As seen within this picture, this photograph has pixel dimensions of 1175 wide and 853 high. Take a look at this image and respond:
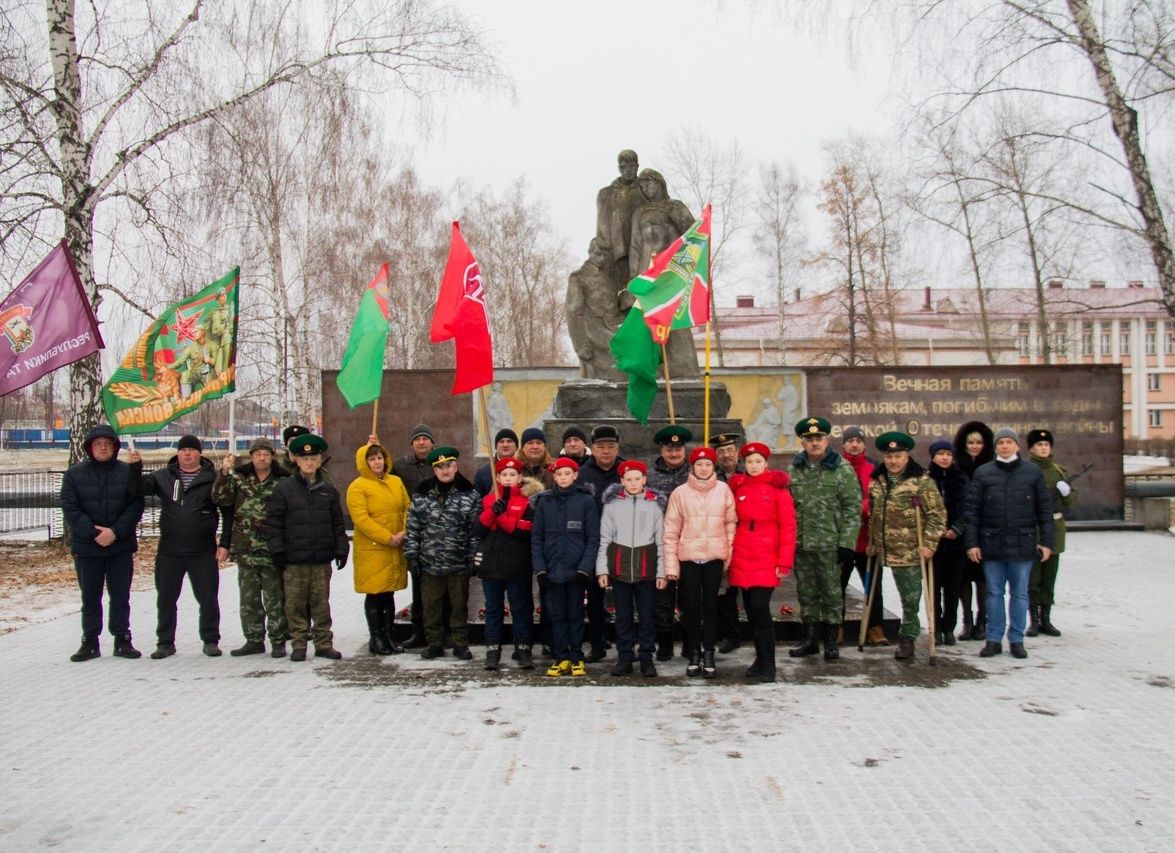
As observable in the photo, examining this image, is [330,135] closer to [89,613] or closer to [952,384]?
[952,384]

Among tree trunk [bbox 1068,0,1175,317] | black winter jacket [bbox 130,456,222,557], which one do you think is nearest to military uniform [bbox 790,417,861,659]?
black winter jacket [bbox 130,456,222,557]

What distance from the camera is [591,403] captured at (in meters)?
9.98

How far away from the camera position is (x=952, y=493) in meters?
7.79

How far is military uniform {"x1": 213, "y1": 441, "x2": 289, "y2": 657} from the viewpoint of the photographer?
24.2 feet

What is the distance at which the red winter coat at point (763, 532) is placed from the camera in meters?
6.61

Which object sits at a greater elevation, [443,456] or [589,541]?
[443,456]

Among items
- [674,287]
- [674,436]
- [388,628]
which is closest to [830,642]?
[674,436]

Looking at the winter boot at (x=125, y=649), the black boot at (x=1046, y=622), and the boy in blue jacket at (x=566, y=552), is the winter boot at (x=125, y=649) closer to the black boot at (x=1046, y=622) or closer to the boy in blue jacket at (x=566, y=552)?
the boy in blue jacket at (x=566, y=552)

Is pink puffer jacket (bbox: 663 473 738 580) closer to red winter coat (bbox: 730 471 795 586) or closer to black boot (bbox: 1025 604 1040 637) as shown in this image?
red winter coat (bbox: 730 471 795 586)

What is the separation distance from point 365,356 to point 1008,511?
198 inches

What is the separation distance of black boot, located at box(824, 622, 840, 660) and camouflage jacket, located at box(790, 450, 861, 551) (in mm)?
562

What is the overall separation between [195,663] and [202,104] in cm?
1083

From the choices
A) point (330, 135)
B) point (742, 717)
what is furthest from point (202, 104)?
point (742, 717)

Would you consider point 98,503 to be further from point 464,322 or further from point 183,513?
point 464,322
